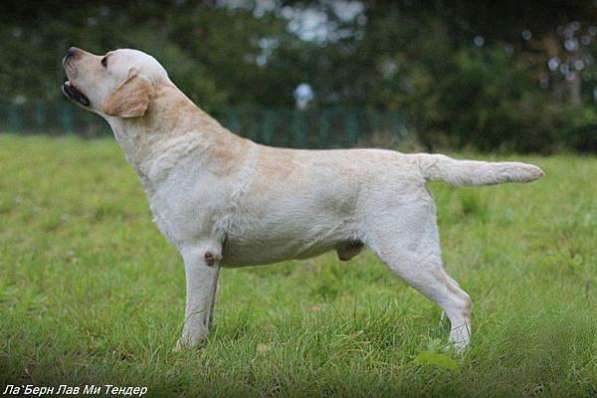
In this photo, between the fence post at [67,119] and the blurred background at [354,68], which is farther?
the fence post at [67,119]

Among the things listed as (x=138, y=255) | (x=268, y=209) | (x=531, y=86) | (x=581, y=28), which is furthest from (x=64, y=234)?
(x=531, y=86)

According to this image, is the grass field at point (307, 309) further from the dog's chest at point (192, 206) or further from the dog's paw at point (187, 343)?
the dog's chest at point (192, 206)

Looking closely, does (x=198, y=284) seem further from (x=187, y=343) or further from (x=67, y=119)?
(x=67, y=119)

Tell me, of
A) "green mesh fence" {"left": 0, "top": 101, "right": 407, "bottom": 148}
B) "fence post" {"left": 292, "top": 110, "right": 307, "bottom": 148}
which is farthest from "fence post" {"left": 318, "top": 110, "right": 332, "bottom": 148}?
"fence post" {"left": 292, "top": 110, "right": 307, "bottom": 148}

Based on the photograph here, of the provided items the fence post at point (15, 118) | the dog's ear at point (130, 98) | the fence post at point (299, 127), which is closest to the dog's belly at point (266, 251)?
the dog's ear at point (130, 98)

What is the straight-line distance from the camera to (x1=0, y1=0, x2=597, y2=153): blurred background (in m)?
7.58

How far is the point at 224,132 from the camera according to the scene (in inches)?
160

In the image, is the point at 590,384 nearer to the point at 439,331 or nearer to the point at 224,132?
the point at 439,331

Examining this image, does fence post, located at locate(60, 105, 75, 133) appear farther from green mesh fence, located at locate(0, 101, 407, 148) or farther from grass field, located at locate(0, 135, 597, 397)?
grass field, located at locate(0, 135, 597, 397)

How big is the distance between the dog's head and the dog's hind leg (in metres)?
1.41

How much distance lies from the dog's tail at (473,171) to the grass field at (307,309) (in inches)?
29.4

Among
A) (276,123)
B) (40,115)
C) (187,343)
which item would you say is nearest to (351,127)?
(276,123)

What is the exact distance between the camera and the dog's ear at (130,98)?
387cm

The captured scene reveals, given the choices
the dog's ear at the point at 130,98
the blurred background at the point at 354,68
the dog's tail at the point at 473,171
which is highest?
the blurred background at the point at 354,68
